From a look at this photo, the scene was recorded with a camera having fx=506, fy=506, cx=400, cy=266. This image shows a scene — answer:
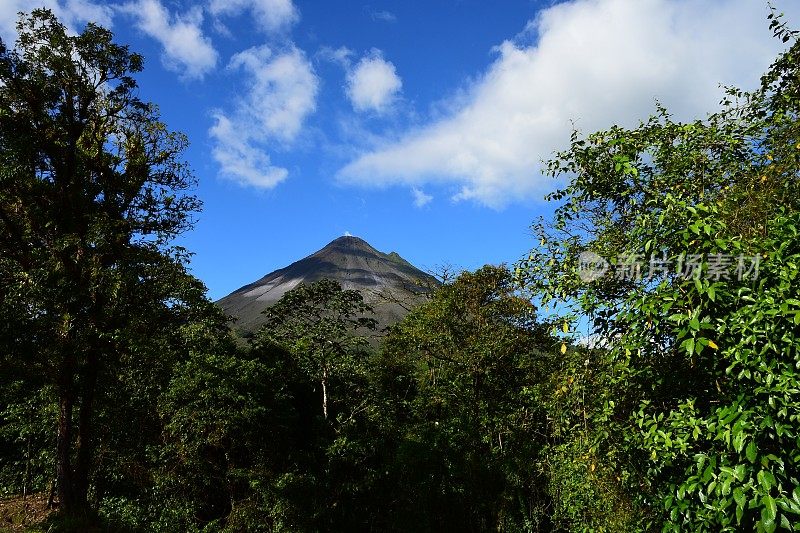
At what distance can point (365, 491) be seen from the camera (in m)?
14.5

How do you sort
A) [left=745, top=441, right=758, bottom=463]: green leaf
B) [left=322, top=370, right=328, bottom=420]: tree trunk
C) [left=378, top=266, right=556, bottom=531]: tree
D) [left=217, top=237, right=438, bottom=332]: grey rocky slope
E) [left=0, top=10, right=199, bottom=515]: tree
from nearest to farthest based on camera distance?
[left=745, top=441, right=758, bottom=463]: green leaf → [left=0, top=10, right=199, bottom=515]: tree → [left=322, top=370, right=328, bottom=420]: tree trunk → [left=378, top=266, right=556, bottom=531]: tree → [left=217, top=237, right=438, bottom=332]: grey rocky slope

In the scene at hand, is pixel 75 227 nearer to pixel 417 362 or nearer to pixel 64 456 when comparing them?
pixel 64 456

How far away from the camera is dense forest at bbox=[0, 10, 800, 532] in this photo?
147 inches

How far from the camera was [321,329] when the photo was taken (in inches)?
570

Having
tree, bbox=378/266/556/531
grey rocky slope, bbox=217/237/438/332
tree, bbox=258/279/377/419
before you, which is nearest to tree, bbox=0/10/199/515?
tree, bbox=258/279/377/419

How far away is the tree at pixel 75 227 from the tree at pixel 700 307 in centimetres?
873

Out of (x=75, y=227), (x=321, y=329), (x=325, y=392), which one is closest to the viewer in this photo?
(x=75, y=227)

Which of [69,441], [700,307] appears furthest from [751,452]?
[69,441]

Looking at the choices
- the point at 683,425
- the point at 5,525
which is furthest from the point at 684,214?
the point at 5,525

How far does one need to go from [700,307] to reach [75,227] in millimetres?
11783

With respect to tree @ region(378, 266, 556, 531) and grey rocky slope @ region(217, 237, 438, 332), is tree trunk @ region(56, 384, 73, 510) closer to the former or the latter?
tree @ region(378, 266, 556, 531)

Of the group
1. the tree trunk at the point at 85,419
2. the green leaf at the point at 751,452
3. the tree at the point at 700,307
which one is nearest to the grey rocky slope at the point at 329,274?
the tree trunk at the point at 85,419

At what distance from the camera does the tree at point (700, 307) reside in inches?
131

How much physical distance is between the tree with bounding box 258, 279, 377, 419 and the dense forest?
3.0 inches
